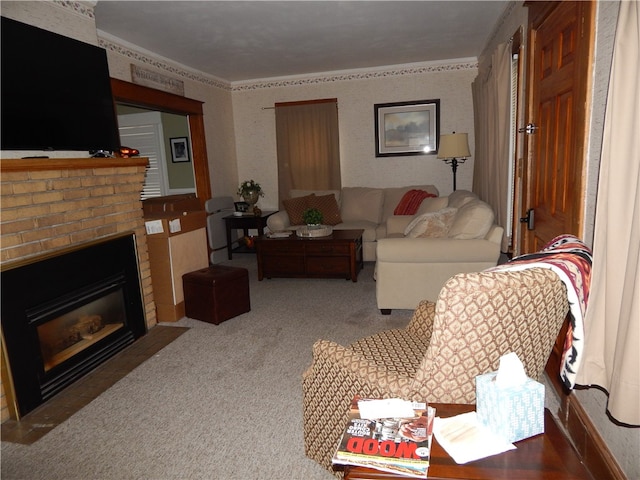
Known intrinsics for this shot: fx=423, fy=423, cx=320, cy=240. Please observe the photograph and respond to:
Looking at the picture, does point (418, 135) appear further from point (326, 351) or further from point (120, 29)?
point (326, 351)

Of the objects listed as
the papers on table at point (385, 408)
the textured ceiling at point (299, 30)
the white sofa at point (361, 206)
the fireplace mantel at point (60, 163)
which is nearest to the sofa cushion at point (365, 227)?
the white sofa at point (361, 206)

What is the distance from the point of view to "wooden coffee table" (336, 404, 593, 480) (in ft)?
3.27

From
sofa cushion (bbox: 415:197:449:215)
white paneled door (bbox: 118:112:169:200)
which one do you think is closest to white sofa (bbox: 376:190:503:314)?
sofa cushion (bbox: 415:197:449:215)

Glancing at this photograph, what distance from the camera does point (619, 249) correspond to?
1.34m

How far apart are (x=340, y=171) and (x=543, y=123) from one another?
4.05 metres

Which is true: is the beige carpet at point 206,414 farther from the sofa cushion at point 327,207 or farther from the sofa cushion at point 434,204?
the sofa cushion at point 327,207

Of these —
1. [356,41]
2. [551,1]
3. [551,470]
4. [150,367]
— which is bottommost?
[150,367]

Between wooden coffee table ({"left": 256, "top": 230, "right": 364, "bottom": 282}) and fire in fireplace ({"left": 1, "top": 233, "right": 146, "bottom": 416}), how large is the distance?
5.20 ft

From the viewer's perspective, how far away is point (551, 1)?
2.33 meters

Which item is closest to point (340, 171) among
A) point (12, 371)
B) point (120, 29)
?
point (120, 29)

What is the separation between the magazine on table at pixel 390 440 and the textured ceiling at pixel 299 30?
3417 mm

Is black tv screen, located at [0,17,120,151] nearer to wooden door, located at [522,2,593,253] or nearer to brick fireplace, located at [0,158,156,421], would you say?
brick fireplace, located at [0,158,156,421]

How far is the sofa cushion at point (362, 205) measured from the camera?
5.94m

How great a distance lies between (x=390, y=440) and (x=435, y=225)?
2.79 metres
